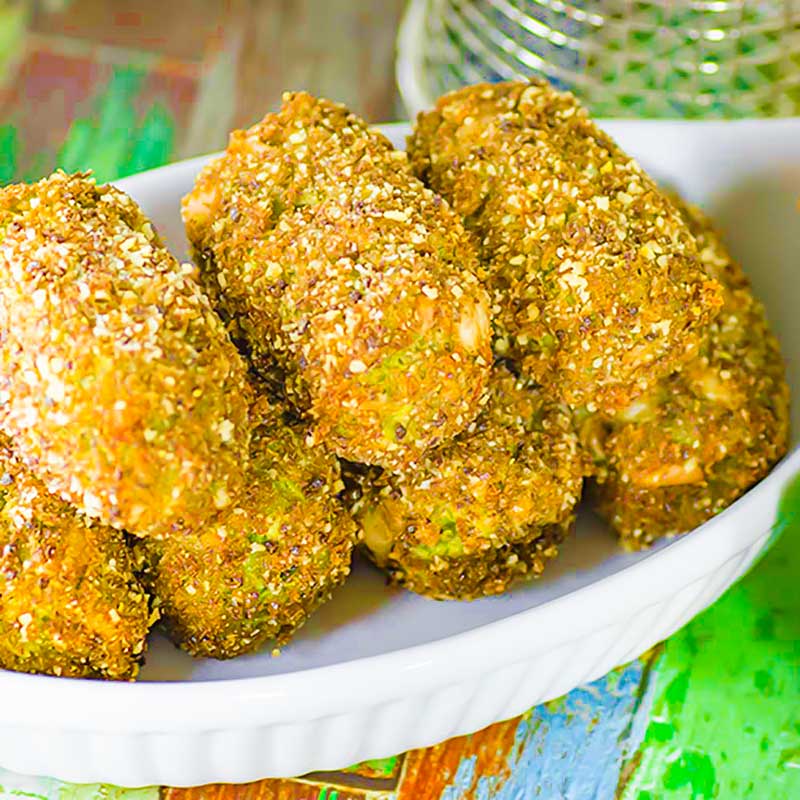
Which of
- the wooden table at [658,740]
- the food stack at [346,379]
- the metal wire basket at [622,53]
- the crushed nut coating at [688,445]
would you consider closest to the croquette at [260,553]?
the food stack at [346,379]

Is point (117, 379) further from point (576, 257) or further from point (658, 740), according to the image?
point (658, 740)

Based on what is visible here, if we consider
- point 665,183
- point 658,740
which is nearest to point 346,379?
point 658,740

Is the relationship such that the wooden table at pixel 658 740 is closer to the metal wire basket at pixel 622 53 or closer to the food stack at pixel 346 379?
the food stack at pixel 346 379

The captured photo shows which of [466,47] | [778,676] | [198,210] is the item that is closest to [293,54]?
[466,47]

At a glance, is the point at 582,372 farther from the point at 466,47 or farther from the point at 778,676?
the point at 466,47

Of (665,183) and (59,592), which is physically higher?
(665,183)
